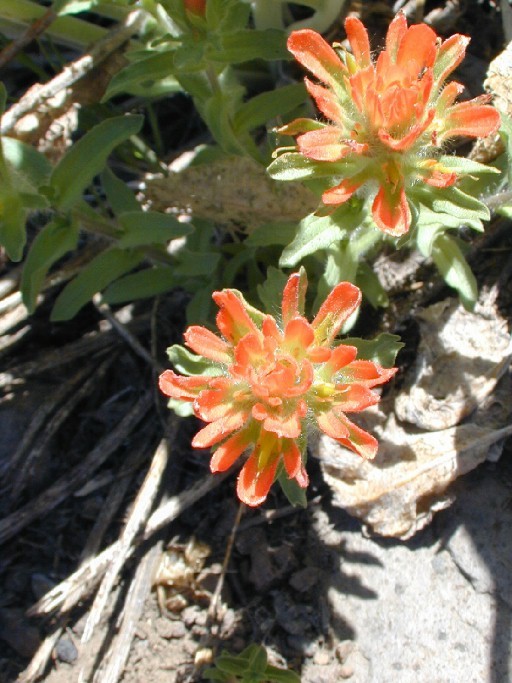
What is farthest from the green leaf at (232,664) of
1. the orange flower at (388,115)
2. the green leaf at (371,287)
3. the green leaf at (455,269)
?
the orange flower at (388,115)

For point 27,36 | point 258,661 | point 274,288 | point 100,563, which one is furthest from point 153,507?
point 27,36

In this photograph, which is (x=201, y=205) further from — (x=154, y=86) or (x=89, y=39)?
(x=89, y=39)

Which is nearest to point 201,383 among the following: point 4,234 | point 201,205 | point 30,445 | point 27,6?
point 4,234

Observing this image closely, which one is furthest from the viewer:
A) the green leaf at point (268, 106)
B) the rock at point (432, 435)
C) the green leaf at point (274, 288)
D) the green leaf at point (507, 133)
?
Answer: the green leaf at point (268, 106)

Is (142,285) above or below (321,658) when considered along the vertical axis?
above

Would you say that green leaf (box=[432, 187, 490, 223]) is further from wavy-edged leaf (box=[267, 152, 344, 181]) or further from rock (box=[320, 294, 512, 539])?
rock (box=[320, 294, 512, 539])

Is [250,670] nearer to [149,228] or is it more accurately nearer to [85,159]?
[149,228]

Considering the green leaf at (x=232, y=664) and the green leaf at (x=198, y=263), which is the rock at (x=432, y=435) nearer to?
the green leaf at (x=232, y=664)
